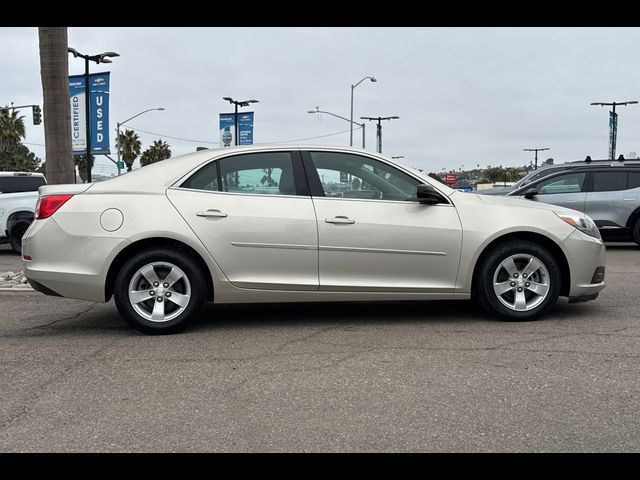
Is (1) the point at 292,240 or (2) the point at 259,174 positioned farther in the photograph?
(2) the point at 259,174

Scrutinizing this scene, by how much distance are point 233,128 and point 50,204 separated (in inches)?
1104

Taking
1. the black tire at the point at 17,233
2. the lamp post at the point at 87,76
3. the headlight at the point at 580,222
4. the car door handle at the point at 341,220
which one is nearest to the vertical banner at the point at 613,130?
the lamp post at the point at 87,76

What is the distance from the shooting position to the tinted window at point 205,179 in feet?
17.6

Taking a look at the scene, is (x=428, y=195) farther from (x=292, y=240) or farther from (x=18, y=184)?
(x=18, y=184)

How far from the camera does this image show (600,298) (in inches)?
264

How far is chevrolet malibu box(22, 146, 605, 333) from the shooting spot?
202 inches

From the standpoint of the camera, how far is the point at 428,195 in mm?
5398

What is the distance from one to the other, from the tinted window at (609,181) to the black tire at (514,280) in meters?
7.75

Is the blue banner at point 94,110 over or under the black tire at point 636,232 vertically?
over

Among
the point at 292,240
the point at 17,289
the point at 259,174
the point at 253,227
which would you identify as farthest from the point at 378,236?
the point at 17,289

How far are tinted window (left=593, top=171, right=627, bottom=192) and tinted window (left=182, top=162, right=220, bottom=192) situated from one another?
31.0 ft

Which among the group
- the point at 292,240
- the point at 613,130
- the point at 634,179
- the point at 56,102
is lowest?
the point at 292,240

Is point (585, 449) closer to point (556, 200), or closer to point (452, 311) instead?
point (452, 311)

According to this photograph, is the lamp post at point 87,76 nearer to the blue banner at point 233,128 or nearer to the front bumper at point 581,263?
the front bumper at point 581,263
